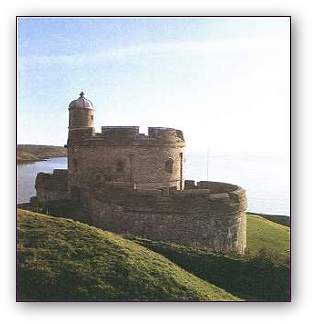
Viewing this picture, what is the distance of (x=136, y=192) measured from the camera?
33.3 feet

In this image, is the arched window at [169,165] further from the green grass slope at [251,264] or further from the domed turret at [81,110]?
the green grass slope at [251,264]

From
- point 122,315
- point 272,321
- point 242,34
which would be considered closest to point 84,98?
point 242,34

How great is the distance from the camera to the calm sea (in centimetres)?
832

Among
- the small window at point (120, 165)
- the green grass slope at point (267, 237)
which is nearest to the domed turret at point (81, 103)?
the small window at point (120, 165)

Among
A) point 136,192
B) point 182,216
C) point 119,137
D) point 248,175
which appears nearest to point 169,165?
point 119,137

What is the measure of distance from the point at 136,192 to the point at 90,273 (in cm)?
261

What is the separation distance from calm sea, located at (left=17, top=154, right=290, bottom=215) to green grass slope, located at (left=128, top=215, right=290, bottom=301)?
0.41m

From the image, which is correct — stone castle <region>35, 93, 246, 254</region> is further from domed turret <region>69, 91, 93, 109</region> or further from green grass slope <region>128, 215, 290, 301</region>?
green grass slope <region>128, 215, 290, 301</region>

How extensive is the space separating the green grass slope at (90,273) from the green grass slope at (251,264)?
0.34 metres

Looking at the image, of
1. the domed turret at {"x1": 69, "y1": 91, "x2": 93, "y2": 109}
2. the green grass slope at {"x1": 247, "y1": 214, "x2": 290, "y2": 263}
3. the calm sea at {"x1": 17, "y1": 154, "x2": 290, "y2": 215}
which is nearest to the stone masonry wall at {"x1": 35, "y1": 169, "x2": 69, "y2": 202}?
the calm sea at {"x1": 17, "y1": 154, "x2": 290, "y2": 215}

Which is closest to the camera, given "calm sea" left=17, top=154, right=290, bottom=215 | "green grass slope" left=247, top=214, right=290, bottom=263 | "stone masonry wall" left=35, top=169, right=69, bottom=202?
"calm sea" left=17, top=154, right=290, bottom=215

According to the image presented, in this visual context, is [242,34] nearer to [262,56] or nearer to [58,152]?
[262,56]

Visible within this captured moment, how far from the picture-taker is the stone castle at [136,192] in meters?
9.89

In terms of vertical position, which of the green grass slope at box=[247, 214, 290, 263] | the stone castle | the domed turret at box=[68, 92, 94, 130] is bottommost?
the green grass slope at box=[247, 214, 290, 263]
